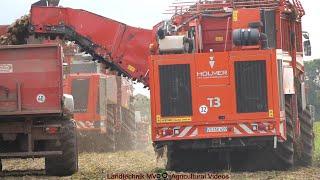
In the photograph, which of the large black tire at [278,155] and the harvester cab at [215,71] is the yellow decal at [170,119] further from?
the large black tire at [278,155]

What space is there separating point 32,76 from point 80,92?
34.3ft

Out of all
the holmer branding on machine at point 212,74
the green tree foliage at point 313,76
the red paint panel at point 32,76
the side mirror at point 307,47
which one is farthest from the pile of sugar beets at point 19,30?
the green tree foliage at point 313,76

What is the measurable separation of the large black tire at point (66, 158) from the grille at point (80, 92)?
9.97 metres

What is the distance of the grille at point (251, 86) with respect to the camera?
13078 millimetres

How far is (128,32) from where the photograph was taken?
1529 centimetres

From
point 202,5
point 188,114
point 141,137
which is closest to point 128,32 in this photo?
point 202,5

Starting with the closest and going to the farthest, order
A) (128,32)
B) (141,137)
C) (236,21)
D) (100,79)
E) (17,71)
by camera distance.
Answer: (17,71) → (236,21) → (128,32) → (100,79) → (141,137)

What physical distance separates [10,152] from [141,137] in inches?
693

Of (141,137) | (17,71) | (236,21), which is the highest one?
(236,21)

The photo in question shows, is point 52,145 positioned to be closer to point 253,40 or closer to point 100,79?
point 253,40

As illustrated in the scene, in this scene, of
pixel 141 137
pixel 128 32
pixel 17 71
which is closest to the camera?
pixel 17 71

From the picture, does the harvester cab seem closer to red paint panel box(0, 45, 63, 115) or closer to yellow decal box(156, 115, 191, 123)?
yellow decal box(156, 115, 191, 123)

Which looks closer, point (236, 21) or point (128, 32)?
point (236, 21)

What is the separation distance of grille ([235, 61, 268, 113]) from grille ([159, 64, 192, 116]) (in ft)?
2.91
